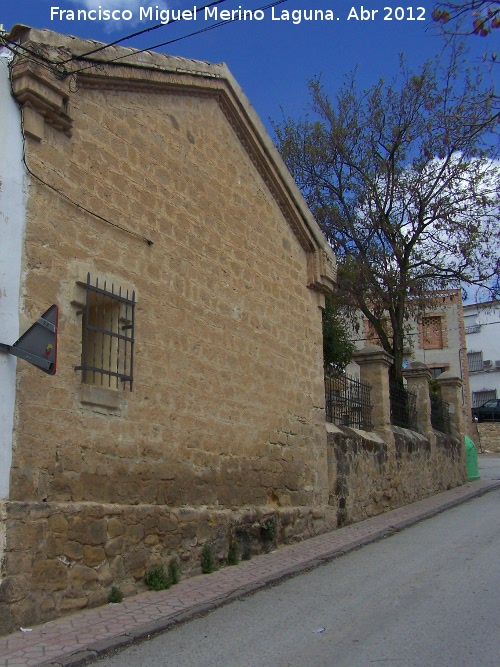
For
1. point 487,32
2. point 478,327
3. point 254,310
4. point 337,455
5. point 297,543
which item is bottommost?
point 297,543

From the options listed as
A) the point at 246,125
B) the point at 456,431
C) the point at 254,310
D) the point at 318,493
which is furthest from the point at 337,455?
the point at 456,431

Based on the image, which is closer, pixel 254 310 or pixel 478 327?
pixel 254 310

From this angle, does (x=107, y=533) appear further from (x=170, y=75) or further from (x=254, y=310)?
(x=170, y=75)

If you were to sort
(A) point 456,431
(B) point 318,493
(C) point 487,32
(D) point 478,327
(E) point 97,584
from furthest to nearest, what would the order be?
(D) point 478,327 < (A) point 456,431 < (B) point 318,493 < (E) point 97,584 < (C) point 487,32

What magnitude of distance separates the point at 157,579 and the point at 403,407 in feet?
33.2

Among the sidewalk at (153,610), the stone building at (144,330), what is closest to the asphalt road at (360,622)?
the sidewalk at (153,610)

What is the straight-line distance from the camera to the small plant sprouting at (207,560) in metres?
7.62

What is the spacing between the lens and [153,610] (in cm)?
605

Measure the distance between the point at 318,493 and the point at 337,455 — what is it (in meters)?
0.92

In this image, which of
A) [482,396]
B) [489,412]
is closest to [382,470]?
[489,412]

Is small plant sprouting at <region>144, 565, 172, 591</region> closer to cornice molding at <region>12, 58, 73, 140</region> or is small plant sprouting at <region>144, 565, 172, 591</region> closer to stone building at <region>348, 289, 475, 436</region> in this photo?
cornice molding at <region>12, 58, 73, 140</region>

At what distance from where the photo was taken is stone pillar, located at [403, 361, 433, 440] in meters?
16.7

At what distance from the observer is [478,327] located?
46.4 m

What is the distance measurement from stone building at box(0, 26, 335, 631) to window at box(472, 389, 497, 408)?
38.4 meters
